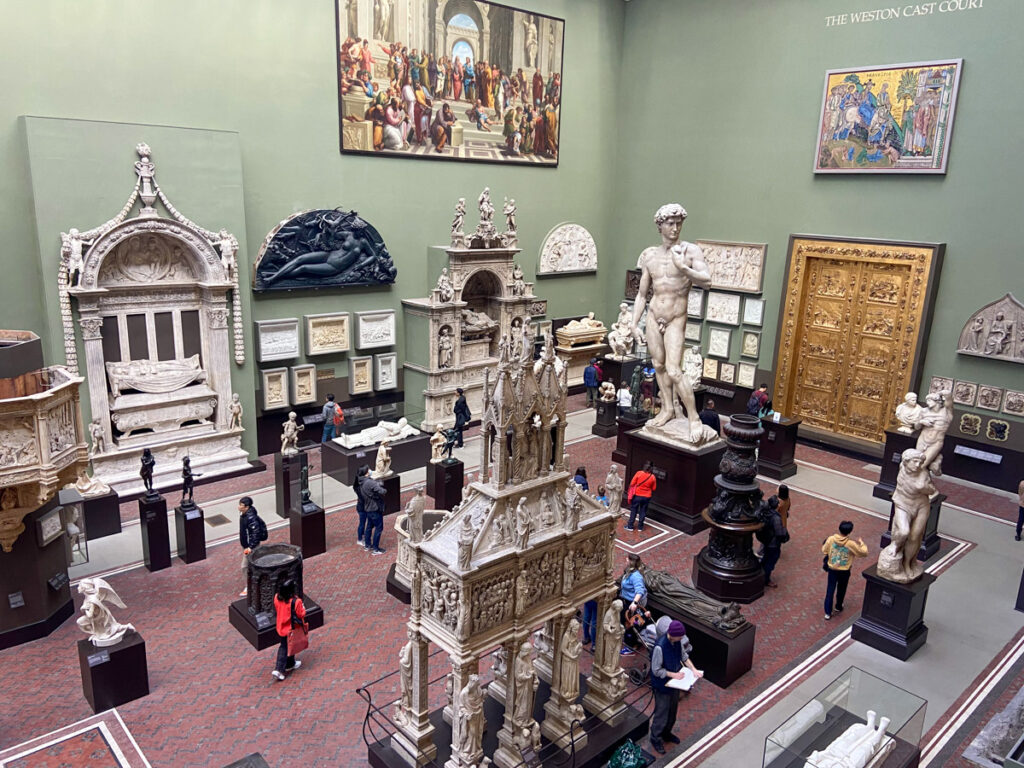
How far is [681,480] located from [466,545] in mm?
7344

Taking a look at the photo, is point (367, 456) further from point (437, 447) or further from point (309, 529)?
point (309, 529)

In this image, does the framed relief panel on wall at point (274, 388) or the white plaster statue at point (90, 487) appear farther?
the framed relief panel on wall at point (274, 388)

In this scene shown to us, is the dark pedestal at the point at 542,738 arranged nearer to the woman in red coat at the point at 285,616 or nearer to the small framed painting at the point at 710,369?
the woman in red coat at the point at 285,616

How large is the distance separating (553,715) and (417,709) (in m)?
1.31

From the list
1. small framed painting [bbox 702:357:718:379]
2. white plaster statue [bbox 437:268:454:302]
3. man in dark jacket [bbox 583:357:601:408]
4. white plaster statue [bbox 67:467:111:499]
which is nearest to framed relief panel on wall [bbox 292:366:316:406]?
white plaster statue [bbox 437:268:454:302]

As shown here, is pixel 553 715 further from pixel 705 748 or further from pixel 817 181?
pixel 817 181

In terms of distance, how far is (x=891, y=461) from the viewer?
13.9 m

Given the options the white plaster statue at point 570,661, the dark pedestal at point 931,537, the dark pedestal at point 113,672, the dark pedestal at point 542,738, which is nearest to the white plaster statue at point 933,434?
the dark pedestal at point 931,537

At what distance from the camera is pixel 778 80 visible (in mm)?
16812

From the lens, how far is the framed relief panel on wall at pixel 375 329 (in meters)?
16.0

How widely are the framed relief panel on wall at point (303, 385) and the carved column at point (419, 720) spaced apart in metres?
9.46

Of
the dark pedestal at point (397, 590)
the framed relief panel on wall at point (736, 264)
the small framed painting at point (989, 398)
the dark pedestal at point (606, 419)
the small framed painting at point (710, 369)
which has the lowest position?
the dark pedestal at point (397, 590)

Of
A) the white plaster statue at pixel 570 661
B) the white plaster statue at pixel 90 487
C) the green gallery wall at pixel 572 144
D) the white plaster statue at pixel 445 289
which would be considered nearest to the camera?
the white plaster statue at pixel 570 661

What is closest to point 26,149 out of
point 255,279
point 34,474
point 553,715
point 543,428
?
point 255,279
